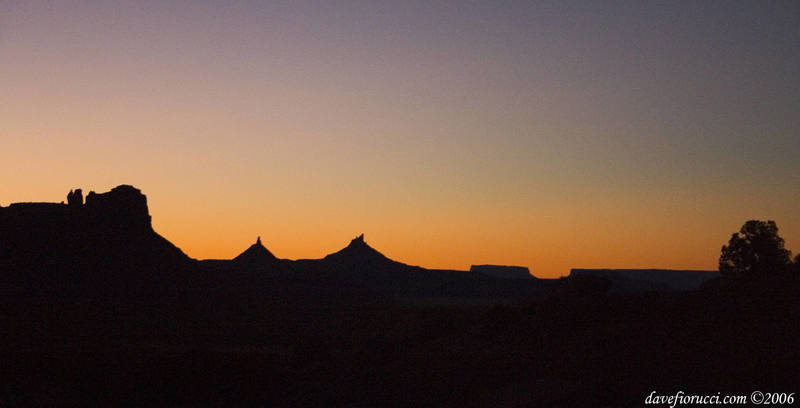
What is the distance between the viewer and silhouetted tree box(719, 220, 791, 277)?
52719 mm

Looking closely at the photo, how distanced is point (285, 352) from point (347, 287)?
9396 centimetres

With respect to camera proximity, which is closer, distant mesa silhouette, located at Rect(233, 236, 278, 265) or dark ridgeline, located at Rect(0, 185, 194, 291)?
dark ridgeline, located at Rect(0, 185, 194, 291)

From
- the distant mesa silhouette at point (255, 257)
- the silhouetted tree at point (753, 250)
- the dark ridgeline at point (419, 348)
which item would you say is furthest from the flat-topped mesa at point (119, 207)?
the silhouetted tree at point (753, 250)

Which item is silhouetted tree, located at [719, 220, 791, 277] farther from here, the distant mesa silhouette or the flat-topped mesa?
the distant mesa silhouette

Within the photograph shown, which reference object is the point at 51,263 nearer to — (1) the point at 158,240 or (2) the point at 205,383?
(1) the point at 158,240

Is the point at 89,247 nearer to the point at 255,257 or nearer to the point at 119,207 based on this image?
the point at 119,207

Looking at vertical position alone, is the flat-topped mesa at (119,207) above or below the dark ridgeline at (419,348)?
above

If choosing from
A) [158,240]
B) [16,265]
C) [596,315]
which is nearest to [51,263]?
[16,265]

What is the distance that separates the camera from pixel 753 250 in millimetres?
53469

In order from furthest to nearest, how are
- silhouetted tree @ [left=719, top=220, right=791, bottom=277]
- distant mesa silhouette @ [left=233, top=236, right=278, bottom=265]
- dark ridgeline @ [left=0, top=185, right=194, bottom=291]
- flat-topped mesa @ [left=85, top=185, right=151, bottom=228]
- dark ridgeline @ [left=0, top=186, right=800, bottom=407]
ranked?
1. distant mesa silhouette @ [left=233, top=236, right=278, bottom=265]
2. flat-topped mesa @ [left=85, top=185, right=151, bottom=228]
3. dark ridgeline @ [left=0, top=185, right=194, bottom=291]
4. silhouetted tree @ [left=719, top=220, right=791, bottom=277]
5. dark ridgeline @ [left=0, top=186, right=800, bottom=407]

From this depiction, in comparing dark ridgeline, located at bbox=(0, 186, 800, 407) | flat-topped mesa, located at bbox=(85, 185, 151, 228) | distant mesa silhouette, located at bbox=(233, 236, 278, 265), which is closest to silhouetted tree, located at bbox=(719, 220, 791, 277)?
dark ridgeline, located at bbox=(0, 186, 800, 407)

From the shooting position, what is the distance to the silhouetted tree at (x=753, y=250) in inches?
2076

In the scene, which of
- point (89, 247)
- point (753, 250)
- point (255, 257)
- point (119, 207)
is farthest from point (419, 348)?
point (255, 257)

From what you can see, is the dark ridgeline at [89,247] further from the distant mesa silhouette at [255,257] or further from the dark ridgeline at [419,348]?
the distant mesa silhouette at [255,257]
